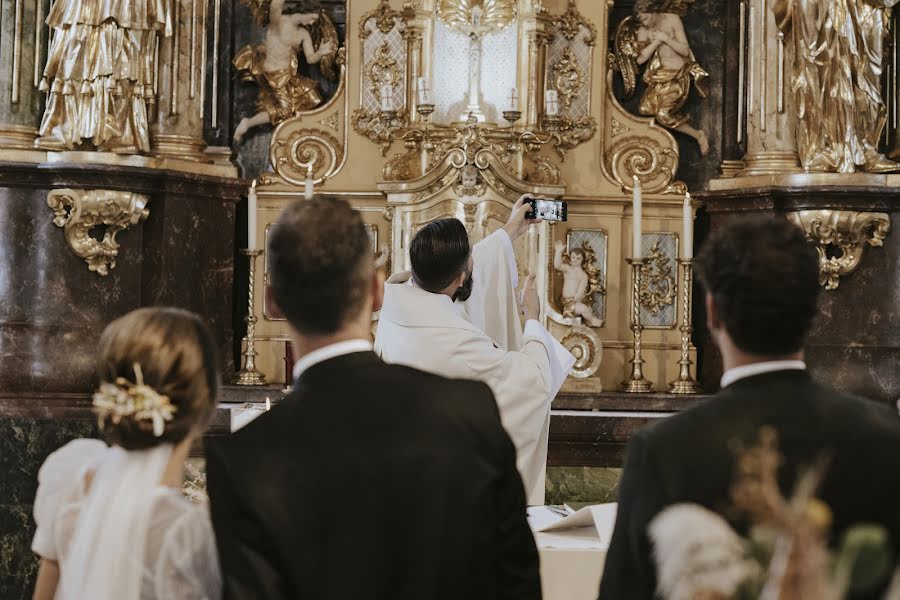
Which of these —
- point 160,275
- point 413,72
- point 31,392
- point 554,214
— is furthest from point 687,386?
point 31,392

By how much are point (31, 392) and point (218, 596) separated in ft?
18.2

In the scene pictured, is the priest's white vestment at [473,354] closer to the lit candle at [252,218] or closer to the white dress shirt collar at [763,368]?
the white dress shirt collar at [763,368]

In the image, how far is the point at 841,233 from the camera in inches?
320

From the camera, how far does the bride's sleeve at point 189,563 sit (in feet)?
8.40

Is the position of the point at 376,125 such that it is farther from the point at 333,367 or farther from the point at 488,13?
the point at 333,367

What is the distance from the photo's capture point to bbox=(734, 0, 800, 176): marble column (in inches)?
341

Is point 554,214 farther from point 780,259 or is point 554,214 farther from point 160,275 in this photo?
point 780,259

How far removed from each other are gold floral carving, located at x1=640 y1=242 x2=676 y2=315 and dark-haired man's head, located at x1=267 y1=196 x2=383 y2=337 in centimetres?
676

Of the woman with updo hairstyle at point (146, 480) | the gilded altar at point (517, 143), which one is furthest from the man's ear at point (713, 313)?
the gilded altar at point (517, 143)

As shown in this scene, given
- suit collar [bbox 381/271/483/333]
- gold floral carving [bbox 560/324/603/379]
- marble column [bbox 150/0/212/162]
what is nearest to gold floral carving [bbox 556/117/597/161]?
gold floral carving [bbox 560/324/603/379]

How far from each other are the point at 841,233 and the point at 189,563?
20.8ft

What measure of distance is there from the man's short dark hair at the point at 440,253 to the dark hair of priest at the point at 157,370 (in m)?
2.06

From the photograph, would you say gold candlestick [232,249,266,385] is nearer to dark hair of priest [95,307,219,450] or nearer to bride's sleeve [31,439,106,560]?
bride's sleeve [31,439,106,560]

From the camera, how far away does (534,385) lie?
504cm
